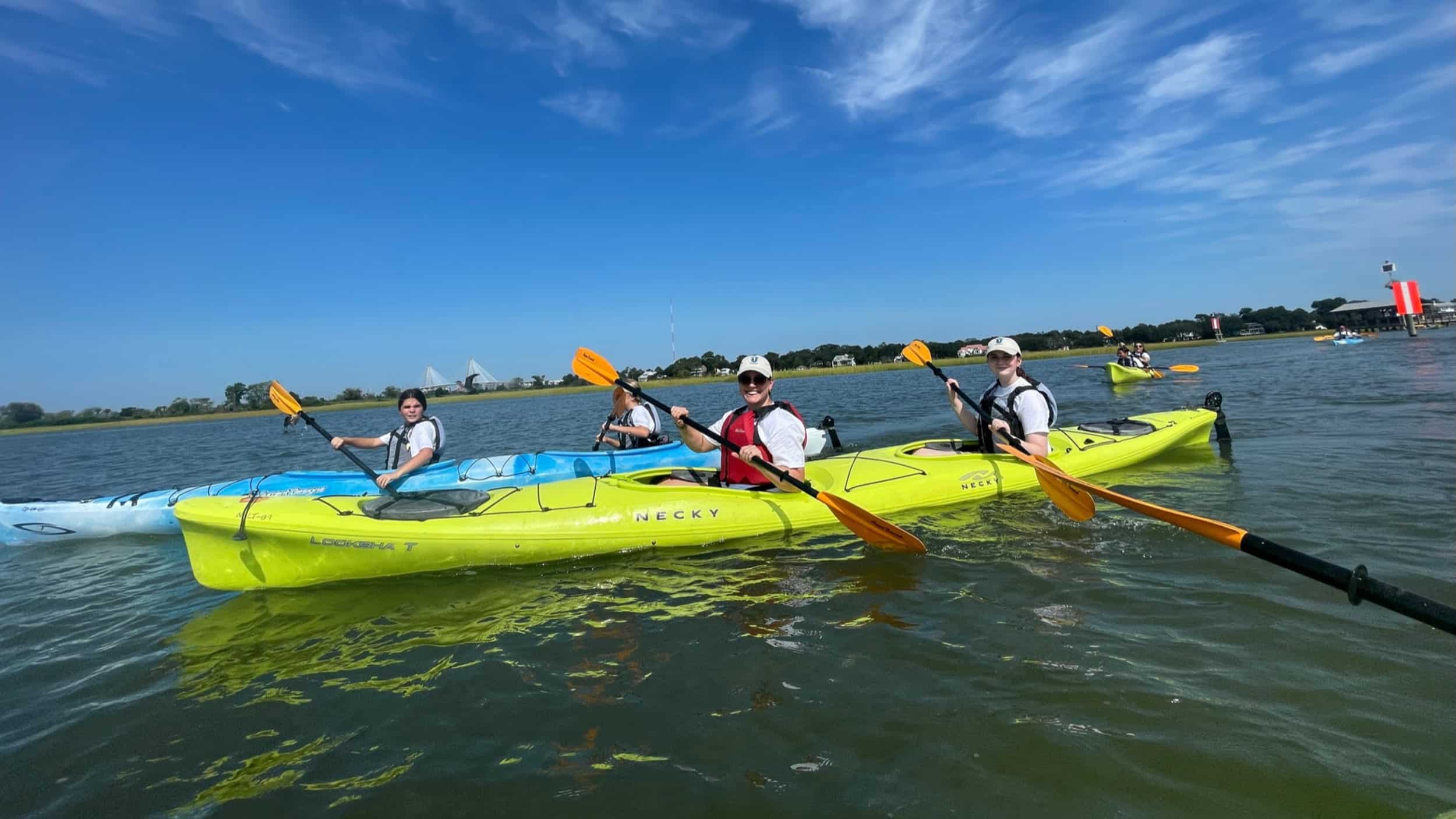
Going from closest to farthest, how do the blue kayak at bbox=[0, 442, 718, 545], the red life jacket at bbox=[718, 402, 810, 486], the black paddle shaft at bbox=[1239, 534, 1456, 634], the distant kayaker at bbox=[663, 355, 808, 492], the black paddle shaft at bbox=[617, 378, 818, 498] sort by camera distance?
the black paddle shaft at bbox=[1239, 534, 1456, 634] < the black paddle shaft at bbox=[617, 378, 818, 498] < the distant kayaker at bbox=[663, 355, 808, 492] < the red life jacket at bbox=[718, 402, 810, 486] < the blue kayak at bbox=[0, 442, 718, 545]

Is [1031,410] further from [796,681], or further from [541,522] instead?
[541,522]

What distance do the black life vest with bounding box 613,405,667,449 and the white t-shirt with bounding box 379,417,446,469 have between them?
97.0 inches

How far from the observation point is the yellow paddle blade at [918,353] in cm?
864

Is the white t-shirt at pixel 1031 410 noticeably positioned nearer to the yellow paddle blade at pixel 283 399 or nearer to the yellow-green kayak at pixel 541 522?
the yellow-green kayak at pixel 541 522

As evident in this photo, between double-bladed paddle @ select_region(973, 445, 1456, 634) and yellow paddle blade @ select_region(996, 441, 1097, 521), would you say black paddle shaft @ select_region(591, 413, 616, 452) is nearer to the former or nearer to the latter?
yellow paddle blade @ select_region(996, 441, 1097, 521)

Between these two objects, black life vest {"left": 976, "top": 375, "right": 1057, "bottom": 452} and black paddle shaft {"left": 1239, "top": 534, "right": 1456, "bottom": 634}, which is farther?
black life vest {"left": 976, "top": 375, "right": 1057, "bottom": 452}

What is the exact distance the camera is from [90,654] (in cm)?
437

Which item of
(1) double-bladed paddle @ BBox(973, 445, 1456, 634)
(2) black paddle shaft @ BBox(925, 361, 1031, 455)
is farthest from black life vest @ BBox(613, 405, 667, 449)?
(1) double-bladed paddle @ BBox(973, 445, 1456, 634)

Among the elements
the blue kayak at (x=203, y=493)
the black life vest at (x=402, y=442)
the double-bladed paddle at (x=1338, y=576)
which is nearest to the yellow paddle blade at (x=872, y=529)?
the double-bladed paddle at (x=1338, y=576)

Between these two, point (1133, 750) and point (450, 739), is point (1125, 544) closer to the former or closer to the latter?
point (1133, 750)

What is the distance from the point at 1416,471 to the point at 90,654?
454 inches

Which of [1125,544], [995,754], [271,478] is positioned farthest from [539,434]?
[995,754]

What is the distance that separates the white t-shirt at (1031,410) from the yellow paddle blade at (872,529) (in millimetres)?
2146

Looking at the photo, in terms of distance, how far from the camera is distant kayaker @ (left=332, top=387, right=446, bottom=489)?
7191mm
